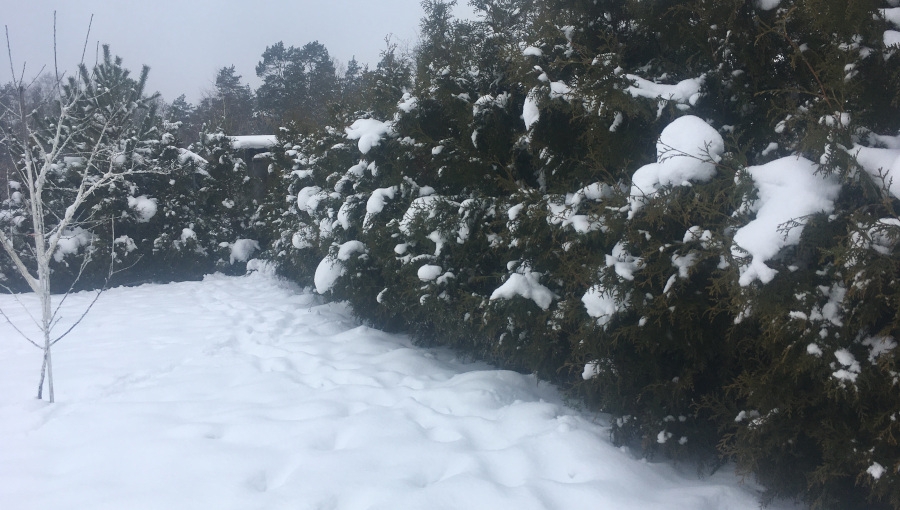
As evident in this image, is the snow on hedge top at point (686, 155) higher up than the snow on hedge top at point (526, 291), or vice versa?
the snow on hedge top at point (686, 155)

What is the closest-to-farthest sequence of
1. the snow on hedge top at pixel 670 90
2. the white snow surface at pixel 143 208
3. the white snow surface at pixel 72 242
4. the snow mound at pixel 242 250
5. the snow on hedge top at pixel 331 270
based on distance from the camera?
the snow on hedge top at pixel 670 90 → the snow on hedge top at pixel 331 270 → the white snow surface at pixel 72 242 → the white snow surface at pixel 143 208 → the snow mound at pixel 242 250

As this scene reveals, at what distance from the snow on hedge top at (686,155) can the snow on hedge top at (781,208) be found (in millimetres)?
304

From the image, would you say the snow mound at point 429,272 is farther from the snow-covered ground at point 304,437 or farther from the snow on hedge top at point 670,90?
the snow on hedge top at point 670,90

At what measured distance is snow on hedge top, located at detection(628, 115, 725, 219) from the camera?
3.05 metres

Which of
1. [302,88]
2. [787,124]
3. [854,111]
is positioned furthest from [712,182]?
[302,88]

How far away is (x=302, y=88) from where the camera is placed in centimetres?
2805

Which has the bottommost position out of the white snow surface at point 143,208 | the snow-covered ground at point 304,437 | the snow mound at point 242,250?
the snow-covered ground at point 304,437

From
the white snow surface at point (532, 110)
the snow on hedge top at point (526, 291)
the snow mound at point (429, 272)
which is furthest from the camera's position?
the snow mound at point (429, 272)

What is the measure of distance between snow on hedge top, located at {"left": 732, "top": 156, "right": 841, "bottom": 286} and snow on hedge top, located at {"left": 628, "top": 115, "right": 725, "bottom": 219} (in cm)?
30

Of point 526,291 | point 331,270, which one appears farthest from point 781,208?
point 331,270

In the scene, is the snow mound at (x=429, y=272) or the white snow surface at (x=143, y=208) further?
the white snow surface at (x=143, y=208)

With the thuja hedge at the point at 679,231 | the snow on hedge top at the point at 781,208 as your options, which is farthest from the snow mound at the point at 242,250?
the snow on hedge top at the point at 781,208

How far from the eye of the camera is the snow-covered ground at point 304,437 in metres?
3.03

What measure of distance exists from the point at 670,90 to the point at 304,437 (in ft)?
10.6
